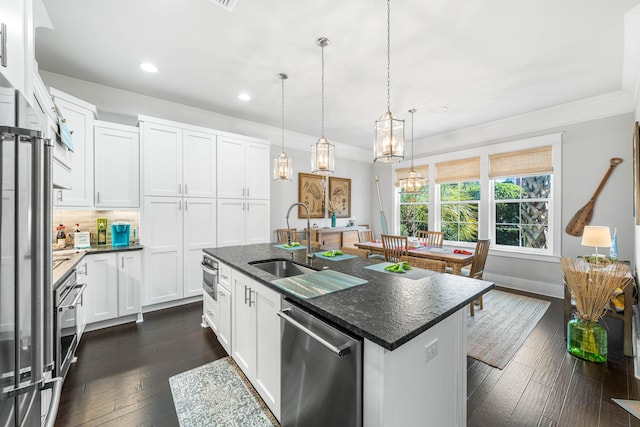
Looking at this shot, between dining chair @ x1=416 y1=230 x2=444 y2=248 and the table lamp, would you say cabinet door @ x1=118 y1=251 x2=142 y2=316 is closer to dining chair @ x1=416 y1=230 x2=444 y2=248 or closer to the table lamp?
dining chair @ x1=416 y1=230 x2=444 y2=248

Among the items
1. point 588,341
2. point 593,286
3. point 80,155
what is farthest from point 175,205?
point 588,341

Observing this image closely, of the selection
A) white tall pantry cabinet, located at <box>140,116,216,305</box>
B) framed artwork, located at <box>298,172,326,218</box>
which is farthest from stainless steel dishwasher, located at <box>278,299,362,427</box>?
framed artwork, located at <box>298,172,326,218</box>

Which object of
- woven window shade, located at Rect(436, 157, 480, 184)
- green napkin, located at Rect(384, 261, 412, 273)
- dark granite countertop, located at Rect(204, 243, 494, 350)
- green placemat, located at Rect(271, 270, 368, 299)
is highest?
woven window shade, located at Rect(436, 157, 480, 184)

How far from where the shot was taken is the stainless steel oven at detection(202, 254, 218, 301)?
254 centimetres

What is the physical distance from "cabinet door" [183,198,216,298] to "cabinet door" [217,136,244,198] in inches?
12.1

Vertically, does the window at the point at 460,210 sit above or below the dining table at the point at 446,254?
above

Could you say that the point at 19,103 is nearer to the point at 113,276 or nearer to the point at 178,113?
the point at 113,276

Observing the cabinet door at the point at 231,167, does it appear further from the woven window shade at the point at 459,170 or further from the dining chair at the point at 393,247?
the woven window shade at the point at 459,170

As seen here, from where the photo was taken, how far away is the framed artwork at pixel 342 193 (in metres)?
6.18

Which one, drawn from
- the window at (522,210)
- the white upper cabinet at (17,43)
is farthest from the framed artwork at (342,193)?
the white upper cabinet at (17,43)

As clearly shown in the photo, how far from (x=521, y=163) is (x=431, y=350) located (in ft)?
15.0

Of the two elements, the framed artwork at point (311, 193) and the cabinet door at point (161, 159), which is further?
the framed artwork at point (311, 193)

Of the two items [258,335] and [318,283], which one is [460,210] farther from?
[258,335]

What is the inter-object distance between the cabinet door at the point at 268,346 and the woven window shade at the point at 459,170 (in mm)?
4799
